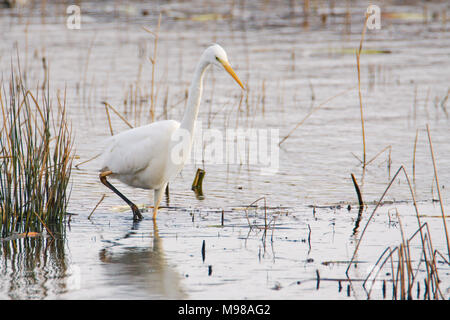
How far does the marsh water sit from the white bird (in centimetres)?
42

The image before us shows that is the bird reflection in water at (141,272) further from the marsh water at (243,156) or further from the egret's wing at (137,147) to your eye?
the egret's wing at (137,147)

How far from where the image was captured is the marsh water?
5711 millimetres

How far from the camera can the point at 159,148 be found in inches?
290

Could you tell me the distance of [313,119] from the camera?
12125 millimetres

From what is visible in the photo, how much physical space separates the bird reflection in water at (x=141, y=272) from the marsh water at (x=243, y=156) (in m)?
0.02

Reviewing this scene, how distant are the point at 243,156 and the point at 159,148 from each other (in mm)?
2863

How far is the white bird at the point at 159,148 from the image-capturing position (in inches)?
281
